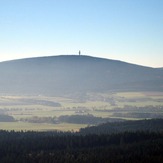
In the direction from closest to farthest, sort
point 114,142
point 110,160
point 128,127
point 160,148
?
point 110,160 < point 160,148 < point 114,142 < point 128,127

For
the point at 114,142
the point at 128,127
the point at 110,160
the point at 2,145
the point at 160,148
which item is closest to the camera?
the point at 110,160

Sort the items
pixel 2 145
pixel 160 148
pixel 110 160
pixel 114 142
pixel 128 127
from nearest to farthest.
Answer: pixel 110 160
pixel 160 148
pixel 2 145
pixel 114 142
pixel 128 127

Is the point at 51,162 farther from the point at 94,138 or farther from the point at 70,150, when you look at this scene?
the point at 94,138

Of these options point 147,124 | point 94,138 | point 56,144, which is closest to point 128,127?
point 147,124

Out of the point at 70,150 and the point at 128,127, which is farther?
the point at 128,127

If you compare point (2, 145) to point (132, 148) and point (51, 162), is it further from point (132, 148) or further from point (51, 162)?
point (132, 148)

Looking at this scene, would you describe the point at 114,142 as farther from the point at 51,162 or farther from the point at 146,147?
the point at 51,162

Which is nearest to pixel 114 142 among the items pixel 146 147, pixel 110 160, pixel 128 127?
pixel 146 147

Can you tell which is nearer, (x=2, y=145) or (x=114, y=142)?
(x=2, y=145)

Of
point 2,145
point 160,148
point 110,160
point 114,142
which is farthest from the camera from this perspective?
point 114,142
